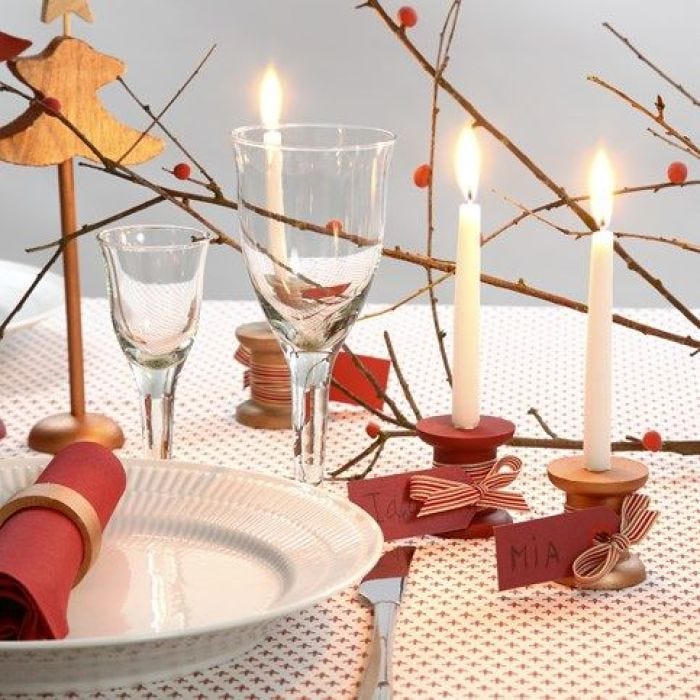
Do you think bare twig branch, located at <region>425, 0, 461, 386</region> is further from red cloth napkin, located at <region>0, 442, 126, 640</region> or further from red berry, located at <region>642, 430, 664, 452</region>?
red cloth napkin, located at <region>0, 442, 126, 640</region>

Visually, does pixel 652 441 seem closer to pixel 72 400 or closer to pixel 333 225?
pixel 333 225

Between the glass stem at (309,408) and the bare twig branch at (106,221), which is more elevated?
the bare twig branch at (106,221)

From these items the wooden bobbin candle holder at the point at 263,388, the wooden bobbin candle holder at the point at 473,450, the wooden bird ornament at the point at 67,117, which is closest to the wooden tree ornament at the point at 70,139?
the wooden bird ornament at the point at 67,117

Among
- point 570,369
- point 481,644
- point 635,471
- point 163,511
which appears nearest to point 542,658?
point 481,644

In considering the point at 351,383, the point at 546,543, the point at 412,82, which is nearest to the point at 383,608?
the point at 546,543

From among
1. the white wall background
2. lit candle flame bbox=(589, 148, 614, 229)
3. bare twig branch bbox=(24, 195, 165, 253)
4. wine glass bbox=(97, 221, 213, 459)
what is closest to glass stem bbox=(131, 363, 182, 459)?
wine glass bbox=(97, 221, 213, 459)

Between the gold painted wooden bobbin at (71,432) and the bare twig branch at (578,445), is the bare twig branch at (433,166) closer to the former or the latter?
the bare twig branch at (578,445)

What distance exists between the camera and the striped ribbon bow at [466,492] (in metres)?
0.96

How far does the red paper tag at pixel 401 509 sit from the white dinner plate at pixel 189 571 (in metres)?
0.06

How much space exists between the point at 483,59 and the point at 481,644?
268cm

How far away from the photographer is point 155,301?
0.98 meters

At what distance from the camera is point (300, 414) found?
3.19 ft

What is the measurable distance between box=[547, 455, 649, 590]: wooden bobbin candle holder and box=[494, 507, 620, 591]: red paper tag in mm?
13

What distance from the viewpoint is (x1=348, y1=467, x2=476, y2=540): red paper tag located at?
965mm
